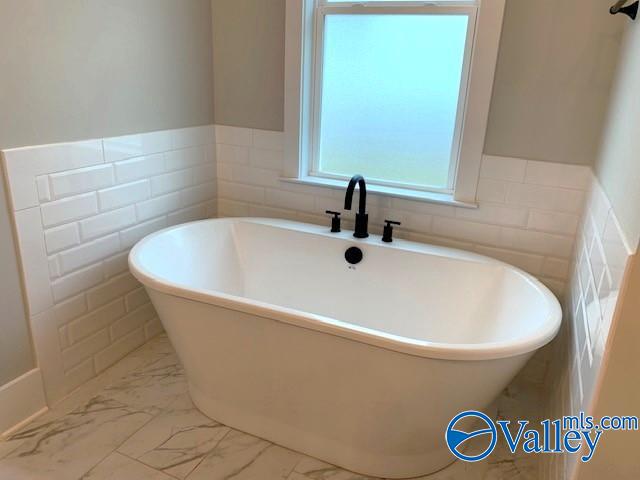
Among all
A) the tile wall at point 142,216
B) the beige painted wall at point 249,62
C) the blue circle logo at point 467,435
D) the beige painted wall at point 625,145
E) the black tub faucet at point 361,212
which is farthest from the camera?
the beige painted wall at point 249,62

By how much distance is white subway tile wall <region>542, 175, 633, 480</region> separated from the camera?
1116 mm

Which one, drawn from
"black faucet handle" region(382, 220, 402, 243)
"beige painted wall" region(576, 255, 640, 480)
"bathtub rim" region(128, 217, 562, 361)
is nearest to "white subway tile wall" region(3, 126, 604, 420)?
"black faucet handle" region(382, 220, 402, 243)

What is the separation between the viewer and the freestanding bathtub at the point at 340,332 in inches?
58.7

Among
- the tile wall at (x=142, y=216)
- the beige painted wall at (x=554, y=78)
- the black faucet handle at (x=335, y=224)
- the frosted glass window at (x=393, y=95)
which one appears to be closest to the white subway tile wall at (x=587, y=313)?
the tile wall at (x=142, y=216)

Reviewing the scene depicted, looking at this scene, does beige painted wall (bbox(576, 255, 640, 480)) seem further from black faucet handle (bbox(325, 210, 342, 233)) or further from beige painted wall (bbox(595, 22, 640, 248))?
black faucet handle (bbox(325, 210, 342, 233))

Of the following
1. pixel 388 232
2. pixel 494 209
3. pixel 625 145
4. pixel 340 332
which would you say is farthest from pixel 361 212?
pixel 625 145

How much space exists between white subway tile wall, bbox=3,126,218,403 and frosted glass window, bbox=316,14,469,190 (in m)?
0.47

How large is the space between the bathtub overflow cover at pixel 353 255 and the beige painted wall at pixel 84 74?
3.59ft

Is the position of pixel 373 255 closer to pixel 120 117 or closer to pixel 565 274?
pixel 565 274

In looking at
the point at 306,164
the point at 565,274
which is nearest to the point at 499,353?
the point at 565,274

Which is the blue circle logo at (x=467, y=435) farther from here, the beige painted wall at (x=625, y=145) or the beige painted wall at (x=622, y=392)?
the beige painted wall at (x=625, y=145)

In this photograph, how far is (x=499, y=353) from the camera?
137cm

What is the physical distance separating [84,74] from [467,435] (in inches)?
80.0

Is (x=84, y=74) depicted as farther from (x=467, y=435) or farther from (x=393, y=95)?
(x=467, y=435)
